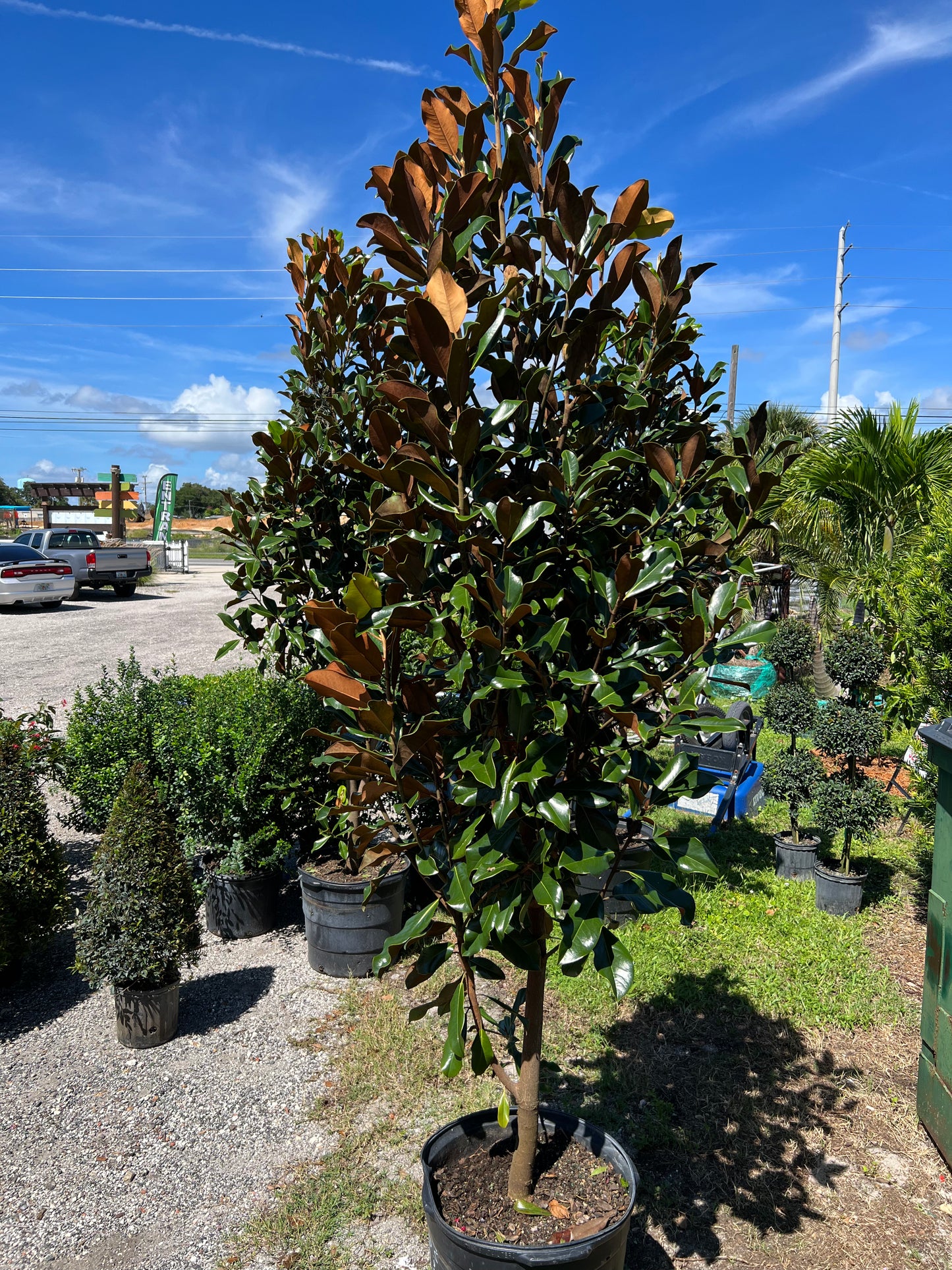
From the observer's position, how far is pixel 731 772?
6.41 m

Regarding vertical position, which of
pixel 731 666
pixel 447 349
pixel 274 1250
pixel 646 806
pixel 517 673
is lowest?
pixel 274 1250

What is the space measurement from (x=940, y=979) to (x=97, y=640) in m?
15.6

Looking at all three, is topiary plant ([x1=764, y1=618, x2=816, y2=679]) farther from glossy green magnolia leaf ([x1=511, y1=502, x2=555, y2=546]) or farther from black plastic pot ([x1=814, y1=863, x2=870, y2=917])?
glossy green magnolia leaf ([x1=511, y1=502, x2=555, y2=546])

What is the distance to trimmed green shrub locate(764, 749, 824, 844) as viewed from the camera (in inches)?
226

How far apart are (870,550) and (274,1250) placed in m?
8.15

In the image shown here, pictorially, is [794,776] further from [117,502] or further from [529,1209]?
[117,502]

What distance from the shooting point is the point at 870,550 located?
8695mm

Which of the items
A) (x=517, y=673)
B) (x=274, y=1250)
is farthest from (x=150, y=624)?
(x=517, y=673)

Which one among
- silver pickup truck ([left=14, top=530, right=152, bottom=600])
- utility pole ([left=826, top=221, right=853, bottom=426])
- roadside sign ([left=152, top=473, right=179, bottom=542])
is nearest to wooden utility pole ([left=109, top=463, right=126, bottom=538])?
roadside sign ([left=152, top=473, right=179, bottom=542])

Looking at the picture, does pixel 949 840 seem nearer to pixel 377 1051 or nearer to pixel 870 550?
pixel 377 1051

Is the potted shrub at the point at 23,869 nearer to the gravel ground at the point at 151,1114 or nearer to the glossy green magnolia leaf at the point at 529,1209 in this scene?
the gravel ground at the point at 151,1114

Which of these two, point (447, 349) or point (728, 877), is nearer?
→ point (447, 349)

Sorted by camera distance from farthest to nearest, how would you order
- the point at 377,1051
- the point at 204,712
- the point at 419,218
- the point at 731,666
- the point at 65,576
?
the point at 65,576 → the point at 731,666 → the point at 204,712 → the point at 377,1051 → the point at 419,218

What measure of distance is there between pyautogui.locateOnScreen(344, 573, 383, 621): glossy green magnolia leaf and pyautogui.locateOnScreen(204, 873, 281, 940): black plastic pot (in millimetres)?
3736
